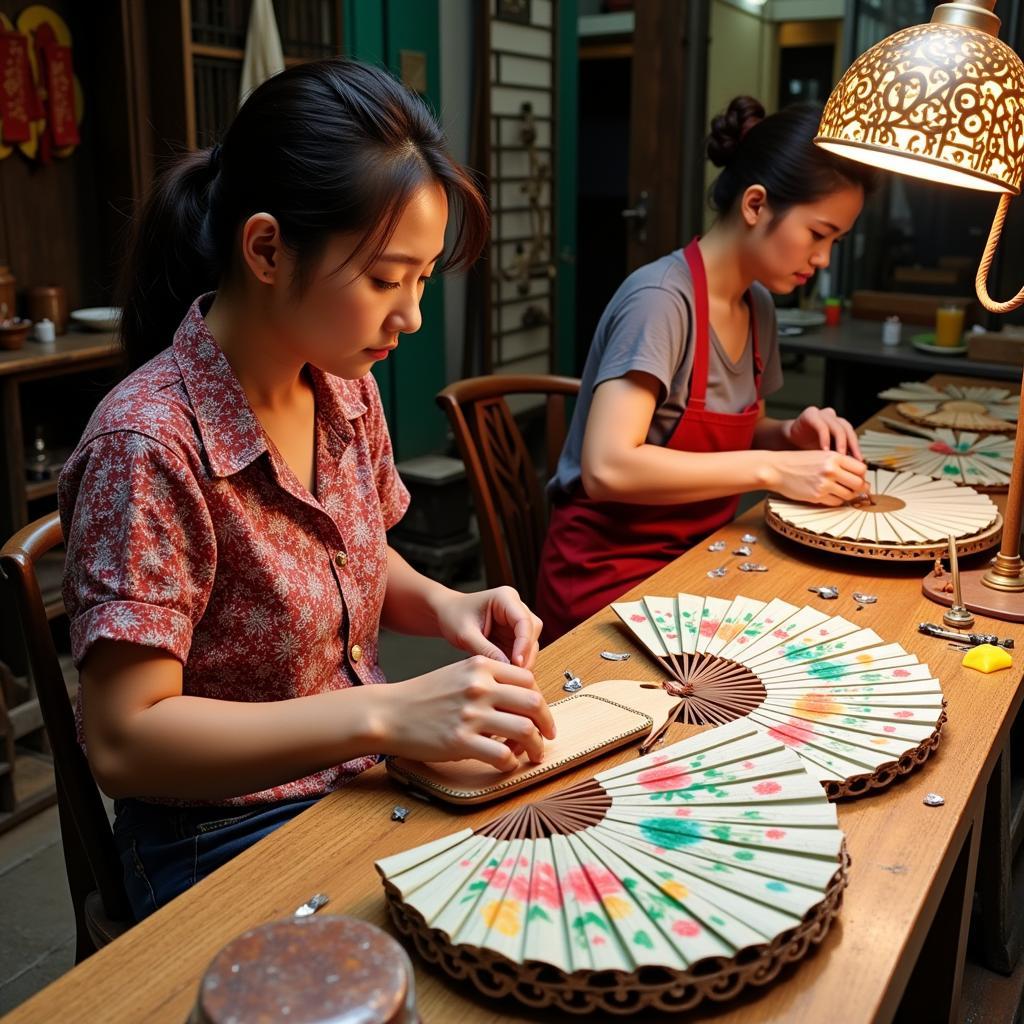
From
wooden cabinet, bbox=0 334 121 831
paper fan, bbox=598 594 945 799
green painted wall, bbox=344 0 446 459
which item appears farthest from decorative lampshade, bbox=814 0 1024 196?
green painted wall, bbox=344 0 446 459

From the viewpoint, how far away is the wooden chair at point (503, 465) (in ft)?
7.07

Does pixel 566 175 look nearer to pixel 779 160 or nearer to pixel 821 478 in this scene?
pixel 779 160

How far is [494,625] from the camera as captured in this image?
135 cm

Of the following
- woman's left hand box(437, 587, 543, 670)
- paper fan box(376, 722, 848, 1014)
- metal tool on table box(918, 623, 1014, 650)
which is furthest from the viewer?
metal tool on table box(918, 623, 1014, 650)

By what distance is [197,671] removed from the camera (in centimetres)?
120

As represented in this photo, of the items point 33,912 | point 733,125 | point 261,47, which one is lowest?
point 33,912

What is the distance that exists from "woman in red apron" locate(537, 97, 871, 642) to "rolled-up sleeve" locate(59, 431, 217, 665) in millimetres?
932

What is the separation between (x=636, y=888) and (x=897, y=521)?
1.05 meters

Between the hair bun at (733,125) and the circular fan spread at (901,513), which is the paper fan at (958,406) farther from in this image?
the hair bun at (733,125)

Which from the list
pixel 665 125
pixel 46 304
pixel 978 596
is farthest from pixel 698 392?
pixel 665 125

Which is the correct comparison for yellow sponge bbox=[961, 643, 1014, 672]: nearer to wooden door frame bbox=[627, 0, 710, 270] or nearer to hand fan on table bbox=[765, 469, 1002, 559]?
hand fan on table bbox=[765, 469, 1002, 559]

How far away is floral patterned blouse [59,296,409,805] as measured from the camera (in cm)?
107

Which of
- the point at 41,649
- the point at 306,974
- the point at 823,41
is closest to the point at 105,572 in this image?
the point at 41,649

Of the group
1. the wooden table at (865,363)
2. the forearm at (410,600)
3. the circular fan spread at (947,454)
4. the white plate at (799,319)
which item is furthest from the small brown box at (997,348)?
the forearm at (410,600)
